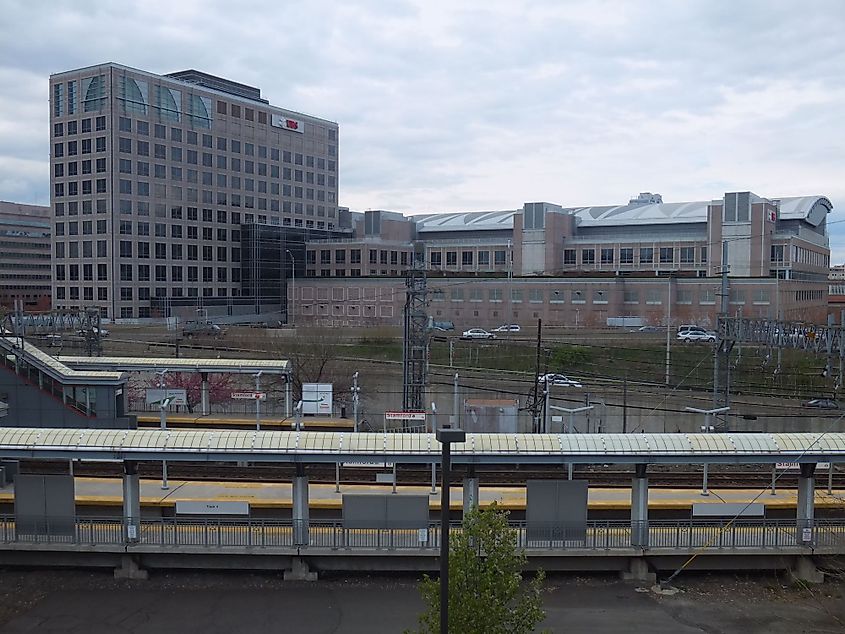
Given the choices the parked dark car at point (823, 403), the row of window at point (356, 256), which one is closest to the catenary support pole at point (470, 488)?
the parked dark car at point (823, 403)

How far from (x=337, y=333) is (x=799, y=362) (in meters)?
29.1

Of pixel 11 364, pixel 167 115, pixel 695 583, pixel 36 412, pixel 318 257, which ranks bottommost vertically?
pixel 695 583

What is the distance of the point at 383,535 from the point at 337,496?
2.67 meters

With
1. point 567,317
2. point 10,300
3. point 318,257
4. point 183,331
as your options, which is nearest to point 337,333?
point 183,331

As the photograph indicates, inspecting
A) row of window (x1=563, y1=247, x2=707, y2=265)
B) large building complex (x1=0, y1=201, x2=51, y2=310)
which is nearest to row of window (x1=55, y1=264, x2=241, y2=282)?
row of window (x1=563, y1=247, x2=707, y2=265)

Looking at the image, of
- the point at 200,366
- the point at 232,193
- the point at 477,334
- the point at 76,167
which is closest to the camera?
the point at 200,366

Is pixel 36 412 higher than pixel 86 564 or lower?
higher

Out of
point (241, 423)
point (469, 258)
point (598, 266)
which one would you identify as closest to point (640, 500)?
point (241, 423)

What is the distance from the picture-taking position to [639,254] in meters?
71.4

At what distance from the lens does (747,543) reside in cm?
1666

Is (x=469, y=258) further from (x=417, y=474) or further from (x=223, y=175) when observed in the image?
(x=417, y=474)

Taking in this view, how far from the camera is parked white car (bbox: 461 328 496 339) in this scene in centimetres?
5616

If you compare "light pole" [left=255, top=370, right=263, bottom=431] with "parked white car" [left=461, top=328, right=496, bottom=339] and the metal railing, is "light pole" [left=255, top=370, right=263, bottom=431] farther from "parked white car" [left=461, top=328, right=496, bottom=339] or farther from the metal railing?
"parked white car" [left=461, top=328, right=496, bottom=339]

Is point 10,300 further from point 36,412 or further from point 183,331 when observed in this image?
point 36,412
